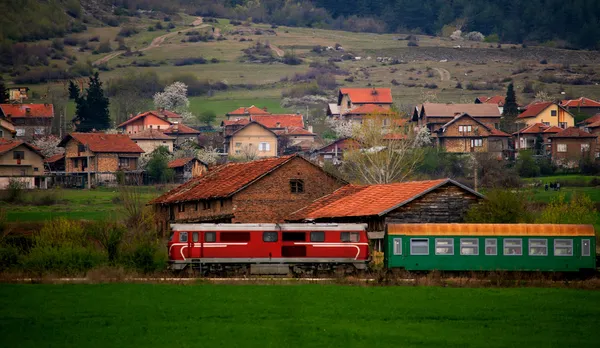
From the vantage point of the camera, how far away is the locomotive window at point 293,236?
42750 mm

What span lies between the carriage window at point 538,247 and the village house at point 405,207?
6653 mm

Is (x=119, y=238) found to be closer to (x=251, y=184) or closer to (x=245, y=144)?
(x=251, y=184)

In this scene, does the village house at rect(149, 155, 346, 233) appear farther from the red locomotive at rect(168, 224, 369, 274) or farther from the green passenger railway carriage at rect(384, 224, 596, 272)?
the green passenger railway carriage at rect(384, 224, 596, 272)

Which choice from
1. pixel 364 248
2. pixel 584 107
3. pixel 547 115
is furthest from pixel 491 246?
pixel 584 107

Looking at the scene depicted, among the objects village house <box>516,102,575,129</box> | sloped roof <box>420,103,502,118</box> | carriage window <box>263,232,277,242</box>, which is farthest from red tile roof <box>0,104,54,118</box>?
carriage window <box>263,232,277,242</box>

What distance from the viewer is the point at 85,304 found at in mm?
30875

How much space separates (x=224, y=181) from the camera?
60.5 meters

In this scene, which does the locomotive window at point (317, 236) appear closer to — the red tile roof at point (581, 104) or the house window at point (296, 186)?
the house window at point (296, 186)

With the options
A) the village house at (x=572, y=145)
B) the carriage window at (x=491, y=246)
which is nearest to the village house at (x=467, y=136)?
the village house at (x=572, y=145)

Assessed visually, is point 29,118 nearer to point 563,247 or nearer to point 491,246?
point 491,246

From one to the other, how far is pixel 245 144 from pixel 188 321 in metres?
109

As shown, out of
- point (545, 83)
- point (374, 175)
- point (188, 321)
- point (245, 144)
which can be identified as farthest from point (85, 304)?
point (545, 83)

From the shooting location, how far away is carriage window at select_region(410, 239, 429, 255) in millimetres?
41938

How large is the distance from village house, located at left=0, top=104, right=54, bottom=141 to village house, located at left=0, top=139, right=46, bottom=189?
125ft
